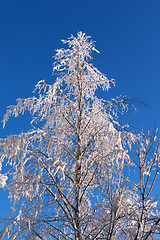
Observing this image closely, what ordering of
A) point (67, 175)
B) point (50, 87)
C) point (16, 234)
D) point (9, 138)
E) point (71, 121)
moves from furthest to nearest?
point (71, 121) → point (50, 87) → point (67, 175) → point (9, 138) → point (16, 234)

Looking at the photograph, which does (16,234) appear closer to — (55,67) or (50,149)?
(50,149)

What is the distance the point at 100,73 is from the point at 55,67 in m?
1.14

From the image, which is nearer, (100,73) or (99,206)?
(99,206)

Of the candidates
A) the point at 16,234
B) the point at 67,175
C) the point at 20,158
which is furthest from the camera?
the point at 67,175

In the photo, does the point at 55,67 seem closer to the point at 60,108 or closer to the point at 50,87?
the point at 50,87

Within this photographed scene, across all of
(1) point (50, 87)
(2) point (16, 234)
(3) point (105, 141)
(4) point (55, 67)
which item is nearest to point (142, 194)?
(3) point (105, 141)

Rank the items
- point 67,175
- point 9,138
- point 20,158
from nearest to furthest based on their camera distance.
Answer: point 20,158 → point 9,138 → point 67,175

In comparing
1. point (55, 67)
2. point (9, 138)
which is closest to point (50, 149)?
point (9, 138)

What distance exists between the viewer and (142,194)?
4176mm

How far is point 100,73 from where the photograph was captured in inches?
247

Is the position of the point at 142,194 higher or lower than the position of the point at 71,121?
lower

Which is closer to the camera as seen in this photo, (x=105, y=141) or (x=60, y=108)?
(x=105, y=141)

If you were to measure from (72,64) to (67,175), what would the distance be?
2780 mm

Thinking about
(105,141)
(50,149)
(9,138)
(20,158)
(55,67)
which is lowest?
(20,158)
